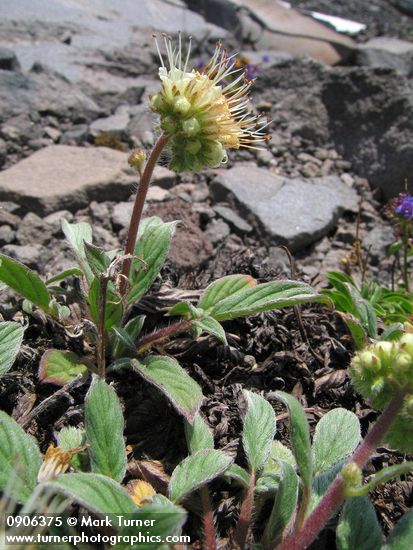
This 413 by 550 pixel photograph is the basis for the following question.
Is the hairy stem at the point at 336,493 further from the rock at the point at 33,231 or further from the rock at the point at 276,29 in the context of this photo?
the rock at the point at 276,29

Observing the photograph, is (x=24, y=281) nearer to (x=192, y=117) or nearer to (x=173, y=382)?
(x=173, y=382)

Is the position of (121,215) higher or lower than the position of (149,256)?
lower

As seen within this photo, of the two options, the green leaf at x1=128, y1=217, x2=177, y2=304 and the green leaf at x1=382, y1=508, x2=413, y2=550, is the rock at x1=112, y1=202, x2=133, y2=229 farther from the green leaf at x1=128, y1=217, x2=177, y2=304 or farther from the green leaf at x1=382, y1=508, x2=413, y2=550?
the green leaf at x1=382, y1=508, x2=413, y2=550

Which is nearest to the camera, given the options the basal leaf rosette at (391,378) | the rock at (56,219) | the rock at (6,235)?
the basal leaf rosette at (391,378)

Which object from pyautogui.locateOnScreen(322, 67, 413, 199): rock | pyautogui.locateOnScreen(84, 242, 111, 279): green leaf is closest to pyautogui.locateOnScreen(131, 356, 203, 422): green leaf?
pyautogui.locateOnScreen(84, 242, 111, 279): green leaf

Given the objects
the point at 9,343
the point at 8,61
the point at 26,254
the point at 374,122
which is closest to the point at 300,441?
the point at 9,343

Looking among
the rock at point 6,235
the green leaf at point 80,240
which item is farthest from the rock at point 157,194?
the green leaf at point 80,240
